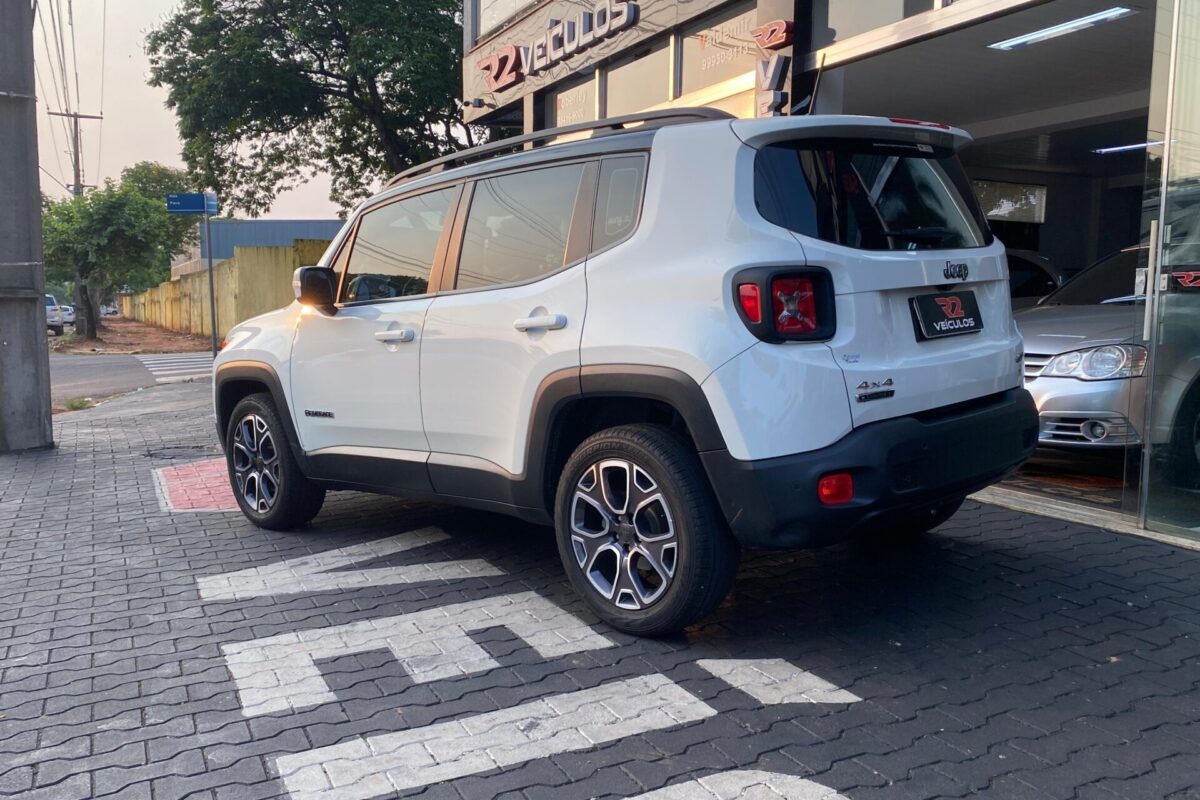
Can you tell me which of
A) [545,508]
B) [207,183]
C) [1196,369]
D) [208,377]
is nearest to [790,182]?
[545,508]

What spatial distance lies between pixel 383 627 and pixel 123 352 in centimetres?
2715

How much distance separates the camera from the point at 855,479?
3.38 m

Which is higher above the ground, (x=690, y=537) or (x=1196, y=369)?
(x=1196, y=369)

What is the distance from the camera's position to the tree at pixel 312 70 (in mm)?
20906

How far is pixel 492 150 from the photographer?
15.4ft

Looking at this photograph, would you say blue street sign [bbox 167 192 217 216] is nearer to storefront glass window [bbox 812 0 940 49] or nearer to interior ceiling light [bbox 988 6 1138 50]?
storefront glass window [bbox 812 0 940 49]

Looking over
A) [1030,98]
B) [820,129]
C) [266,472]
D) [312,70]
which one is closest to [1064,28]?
[1030,98]

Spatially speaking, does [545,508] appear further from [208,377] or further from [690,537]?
[208,377]

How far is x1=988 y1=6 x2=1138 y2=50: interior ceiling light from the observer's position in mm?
8789

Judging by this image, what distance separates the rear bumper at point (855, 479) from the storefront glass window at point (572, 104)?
8894 millimetres

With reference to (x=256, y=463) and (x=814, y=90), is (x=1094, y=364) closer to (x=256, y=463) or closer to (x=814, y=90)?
(x=814, y=90)

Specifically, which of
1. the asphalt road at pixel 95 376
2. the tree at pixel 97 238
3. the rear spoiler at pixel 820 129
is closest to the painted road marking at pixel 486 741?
the rear spoiler at pixel 820 129

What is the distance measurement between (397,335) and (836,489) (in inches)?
89.6

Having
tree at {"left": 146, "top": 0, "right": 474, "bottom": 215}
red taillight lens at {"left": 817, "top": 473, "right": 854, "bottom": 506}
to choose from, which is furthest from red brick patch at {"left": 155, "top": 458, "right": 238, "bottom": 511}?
tree at {"left": 146, "top": 0, "right": 474, "bottom": 215}
